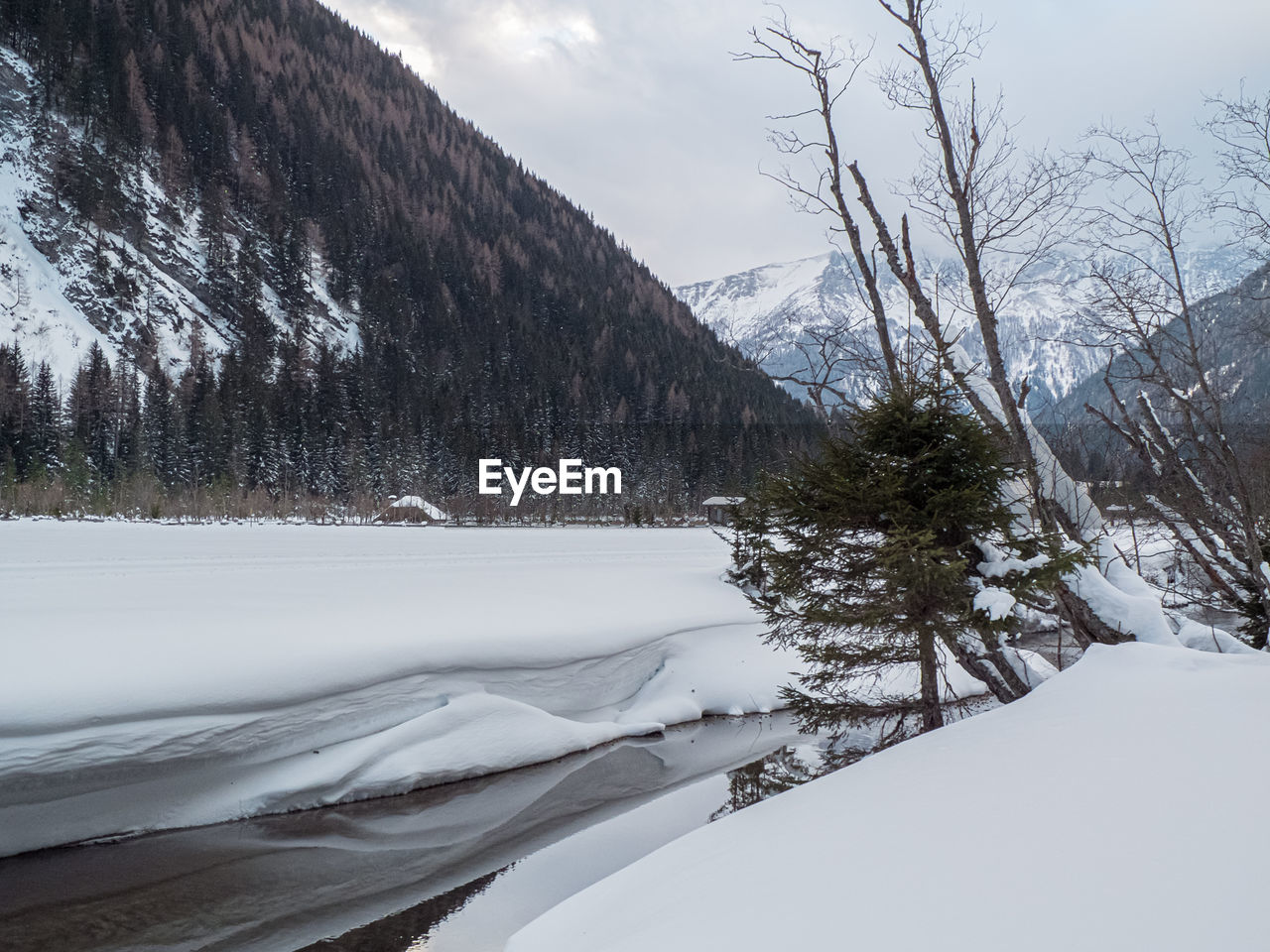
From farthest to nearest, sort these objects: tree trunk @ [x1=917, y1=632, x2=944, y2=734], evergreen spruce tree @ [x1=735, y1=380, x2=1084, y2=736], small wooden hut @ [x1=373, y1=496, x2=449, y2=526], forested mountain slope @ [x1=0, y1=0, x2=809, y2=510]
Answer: forested mountain slope @ [x1=0, y1=0, x2=809, y2=510] → small wooden hut @ [x1=373, y1=496, x2=449, y2=526] → tree trunk @ [x1=917, y1=632, x2=944, y2=734] → evergreen spruce tree @ [x1=735, y1=380, x2=1084, y2=736]

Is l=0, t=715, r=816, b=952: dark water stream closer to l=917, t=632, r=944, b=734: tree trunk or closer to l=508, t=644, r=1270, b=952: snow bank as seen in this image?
l=917, t=632, r=944, b=734: tree trunk

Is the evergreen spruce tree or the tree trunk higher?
the evergreen spruce tree

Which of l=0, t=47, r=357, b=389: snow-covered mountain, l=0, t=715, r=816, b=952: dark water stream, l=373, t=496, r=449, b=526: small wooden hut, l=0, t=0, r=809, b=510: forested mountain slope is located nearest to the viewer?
l=0, t=715, r=816, b=952: dark water stream

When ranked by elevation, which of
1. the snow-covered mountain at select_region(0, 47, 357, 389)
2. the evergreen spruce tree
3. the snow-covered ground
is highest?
the snow-covered mountain at select_region(0, 47, 357, 389)

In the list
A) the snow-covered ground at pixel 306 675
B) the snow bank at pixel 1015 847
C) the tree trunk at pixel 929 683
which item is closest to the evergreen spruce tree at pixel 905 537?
the tree trunk at pixel 929 683

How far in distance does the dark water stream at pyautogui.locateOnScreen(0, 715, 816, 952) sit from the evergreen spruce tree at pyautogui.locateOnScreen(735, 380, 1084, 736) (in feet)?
6.72

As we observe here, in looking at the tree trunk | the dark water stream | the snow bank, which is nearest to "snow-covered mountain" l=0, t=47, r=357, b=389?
the dark water stream

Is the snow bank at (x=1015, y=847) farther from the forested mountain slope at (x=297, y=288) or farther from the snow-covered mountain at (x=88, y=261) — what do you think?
the snow-covered mountain at (x=88, y=261)

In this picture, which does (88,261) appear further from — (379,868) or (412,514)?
(379,868)

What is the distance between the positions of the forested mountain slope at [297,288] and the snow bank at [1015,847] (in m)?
43.8

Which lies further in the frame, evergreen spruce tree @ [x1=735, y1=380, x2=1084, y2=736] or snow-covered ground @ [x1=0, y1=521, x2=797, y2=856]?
snow-covered ground @ [x1=0, y1=521, x2=797, y2=856]

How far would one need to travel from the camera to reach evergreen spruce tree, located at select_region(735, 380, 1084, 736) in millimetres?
5672

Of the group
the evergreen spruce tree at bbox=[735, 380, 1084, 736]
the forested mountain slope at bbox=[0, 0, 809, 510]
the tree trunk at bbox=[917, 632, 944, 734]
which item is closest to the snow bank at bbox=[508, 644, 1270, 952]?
the evergreen spruce tree at bbox=[735, 380, 1084, 736]

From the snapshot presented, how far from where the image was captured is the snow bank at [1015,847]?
1880mm
